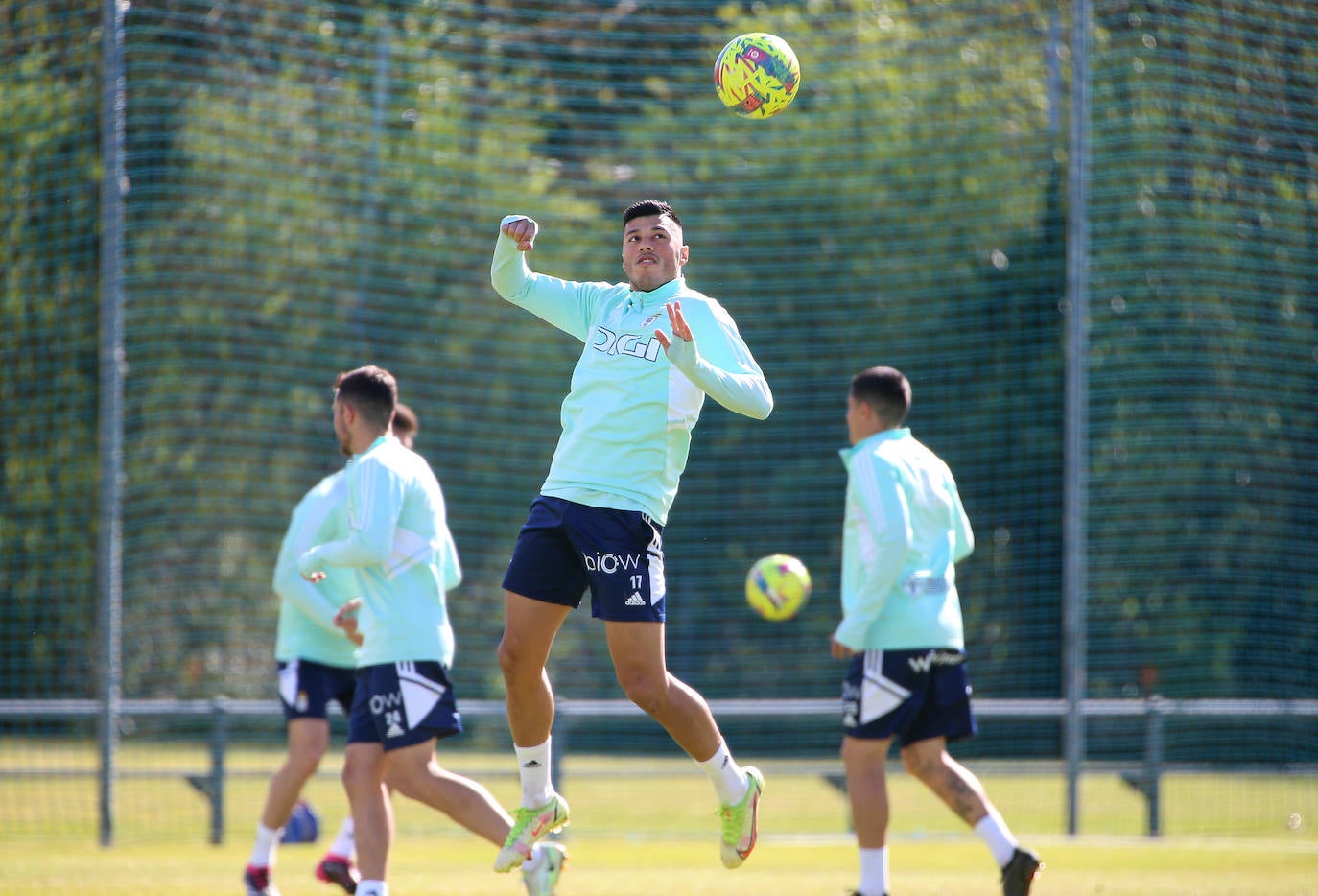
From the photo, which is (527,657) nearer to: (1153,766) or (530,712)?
(530,712)

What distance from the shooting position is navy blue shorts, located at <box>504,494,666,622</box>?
515 cm

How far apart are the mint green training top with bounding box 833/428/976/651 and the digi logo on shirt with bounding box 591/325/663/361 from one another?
1.48m

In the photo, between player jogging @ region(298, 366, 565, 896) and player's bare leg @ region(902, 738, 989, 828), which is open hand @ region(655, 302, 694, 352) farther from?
player's bare leg @ region(902, 738, 989, 828)

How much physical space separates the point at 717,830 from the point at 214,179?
23.3 ft

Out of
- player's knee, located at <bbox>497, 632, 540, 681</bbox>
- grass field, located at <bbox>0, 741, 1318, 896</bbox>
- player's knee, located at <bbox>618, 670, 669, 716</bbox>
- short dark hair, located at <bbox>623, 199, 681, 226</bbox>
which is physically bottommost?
grass field, located at <bbox>0, 741, 1318, 896</bbox>

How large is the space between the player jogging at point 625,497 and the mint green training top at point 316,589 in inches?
79.6

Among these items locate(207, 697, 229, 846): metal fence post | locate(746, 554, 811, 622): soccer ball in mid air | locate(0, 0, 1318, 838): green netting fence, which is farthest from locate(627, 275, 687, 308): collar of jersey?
locate(0, 0, 1318, 838): green netting fence

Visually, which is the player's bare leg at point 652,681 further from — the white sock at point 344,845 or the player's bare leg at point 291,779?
the player's bare leg at point 291,779

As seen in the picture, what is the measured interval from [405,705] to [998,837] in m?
2.45

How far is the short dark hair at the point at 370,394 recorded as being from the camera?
6207 mm

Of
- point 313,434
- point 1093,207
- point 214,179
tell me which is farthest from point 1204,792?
point 214,179

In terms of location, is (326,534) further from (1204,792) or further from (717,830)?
(1204,792)

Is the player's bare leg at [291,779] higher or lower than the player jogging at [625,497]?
lower

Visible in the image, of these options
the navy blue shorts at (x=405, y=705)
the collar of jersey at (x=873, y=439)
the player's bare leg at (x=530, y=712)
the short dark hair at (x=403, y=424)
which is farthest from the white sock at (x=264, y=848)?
the collar of jersey at (x=873, y=439)
